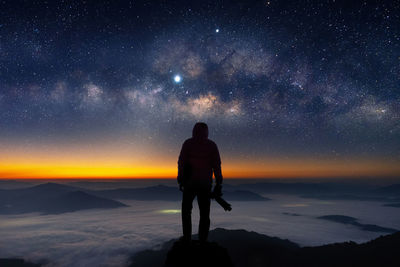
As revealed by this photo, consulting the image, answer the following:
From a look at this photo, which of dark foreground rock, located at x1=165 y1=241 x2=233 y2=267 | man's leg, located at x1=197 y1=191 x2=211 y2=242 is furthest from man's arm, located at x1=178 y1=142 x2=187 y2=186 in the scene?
dark foreground rock, located at x1=165 y1=241 x2=233 y2=267

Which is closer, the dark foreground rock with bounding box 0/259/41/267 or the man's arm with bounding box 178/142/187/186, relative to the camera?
the man's arm with bounding box 178/142/187/186

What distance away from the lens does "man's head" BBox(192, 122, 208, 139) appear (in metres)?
4.73

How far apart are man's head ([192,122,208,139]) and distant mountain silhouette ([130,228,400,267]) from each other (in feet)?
6.90

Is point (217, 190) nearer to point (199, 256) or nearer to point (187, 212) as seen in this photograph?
point (187, 212)

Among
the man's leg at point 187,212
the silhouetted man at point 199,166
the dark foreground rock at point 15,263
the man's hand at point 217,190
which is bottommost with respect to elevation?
the dark foreground rock at point 15,263

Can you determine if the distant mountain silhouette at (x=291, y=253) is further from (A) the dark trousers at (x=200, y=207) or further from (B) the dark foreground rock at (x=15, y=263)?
(B) the dark foreground rock at (x=15, y=263)

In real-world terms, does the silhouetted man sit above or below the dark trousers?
above

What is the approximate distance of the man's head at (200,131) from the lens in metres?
4.73

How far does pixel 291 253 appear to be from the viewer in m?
124

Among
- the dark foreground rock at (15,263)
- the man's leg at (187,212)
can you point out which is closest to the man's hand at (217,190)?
the man's leg at (187,212)

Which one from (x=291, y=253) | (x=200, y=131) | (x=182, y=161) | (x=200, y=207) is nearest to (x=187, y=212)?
(x=200, y=207)

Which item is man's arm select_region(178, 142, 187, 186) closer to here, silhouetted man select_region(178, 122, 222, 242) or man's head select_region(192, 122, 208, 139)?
silhouetted man select_region(178, 122, 222, 242)

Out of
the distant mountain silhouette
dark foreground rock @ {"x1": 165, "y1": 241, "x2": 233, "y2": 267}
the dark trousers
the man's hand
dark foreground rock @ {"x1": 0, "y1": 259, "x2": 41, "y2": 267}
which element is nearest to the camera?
dark foreground rock @ {"x1": 165, "y1": 241, "x2": 233, "y2": 267}

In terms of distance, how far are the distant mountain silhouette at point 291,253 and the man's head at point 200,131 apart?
2.10 m
